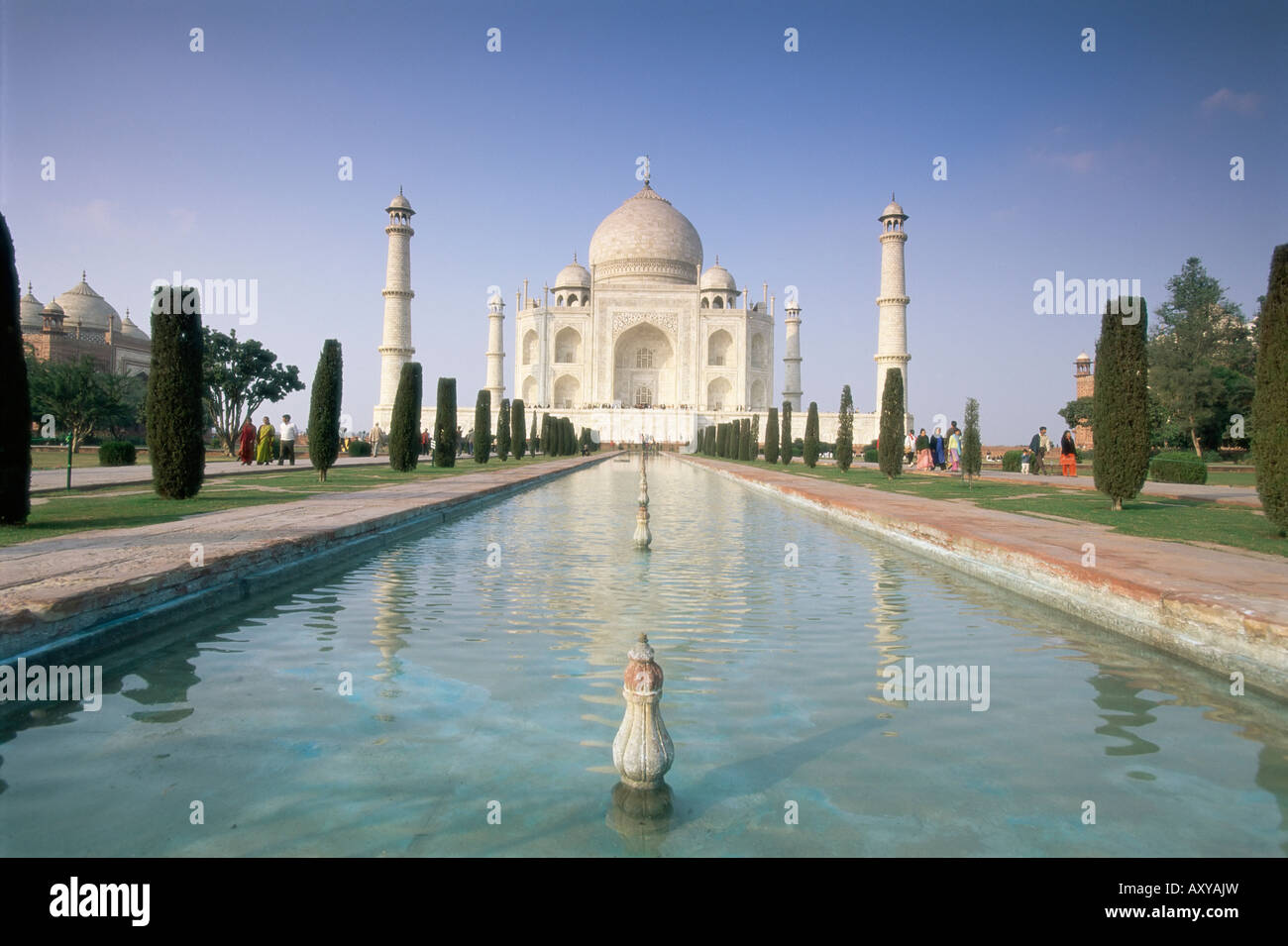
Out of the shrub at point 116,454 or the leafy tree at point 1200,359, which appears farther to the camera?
the leafy tree at point 1200,359

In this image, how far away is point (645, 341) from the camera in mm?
48031

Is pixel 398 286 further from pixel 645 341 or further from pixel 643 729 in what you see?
pixel 643 729

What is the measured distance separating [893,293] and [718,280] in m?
15.0

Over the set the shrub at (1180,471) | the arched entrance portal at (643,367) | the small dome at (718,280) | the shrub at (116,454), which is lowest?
the shrub at (1180,471)

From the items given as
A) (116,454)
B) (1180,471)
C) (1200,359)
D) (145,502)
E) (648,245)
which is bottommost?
(145,502)

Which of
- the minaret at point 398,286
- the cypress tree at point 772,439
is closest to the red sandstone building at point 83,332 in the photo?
the minaret at point 398,286

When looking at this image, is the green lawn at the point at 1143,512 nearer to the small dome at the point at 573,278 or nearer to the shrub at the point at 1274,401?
the shrub at the point at 1274,401

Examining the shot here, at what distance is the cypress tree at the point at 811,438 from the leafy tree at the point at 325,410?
11777 mm

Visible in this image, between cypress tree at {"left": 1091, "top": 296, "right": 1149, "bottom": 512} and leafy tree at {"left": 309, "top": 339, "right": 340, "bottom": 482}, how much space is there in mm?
9791

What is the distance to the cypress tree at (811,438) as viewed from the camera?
20991 mm

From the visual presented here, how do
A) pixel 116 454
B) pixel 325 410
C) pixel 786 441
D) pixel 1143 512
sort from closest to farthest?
pixel 1143 512 → pixel 325 410 → pixel 116 454 → pixel 786 441

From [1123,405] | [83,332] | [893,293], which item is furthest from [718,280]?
[1123,405]

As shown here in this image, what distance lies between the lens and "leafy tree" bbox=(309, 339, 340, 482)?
12320 mm
